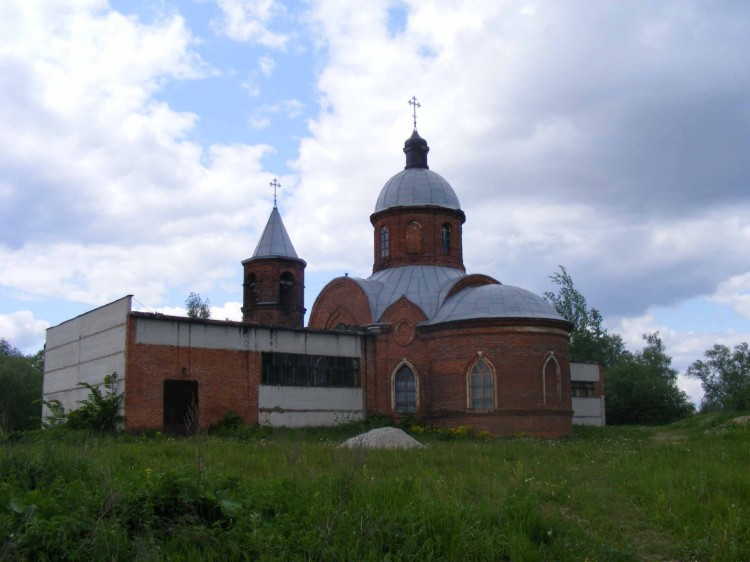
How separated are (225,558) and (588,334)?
136 feet

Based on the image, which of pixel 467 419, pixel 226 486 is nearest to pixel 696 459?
pixel 226 486

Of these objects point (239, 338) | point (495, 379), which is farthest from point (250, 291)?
point (495, 379)

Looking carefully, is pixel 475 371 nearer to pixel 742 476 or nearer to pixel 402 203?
pixel 402 203

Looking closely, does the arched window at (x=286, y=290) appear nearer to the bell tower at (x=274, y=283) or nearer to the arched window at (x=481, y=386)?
the bell tower at (x=274, y=283)

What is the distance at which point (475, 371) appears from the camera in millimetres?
23688

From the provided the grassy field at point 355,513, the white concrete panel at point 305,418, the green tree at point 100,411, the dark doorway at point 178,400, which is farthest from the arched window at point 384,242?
the grassy field at point 355,513

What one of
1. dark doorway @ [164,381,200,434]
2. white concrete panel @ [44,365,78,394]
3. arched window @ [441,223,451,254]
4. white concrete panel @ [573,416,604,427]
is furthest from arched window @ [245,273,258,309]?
white concrete panel @ [573,416,604,427]

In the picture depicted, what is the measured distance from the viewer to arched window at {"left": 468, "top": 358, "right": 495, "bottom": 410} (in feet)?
76.5

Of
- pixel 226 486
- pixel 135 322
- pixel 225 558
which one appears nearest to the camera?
pixel 225 558

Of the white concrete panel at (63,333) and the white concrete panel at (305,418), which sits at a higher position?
the white concrete panel at (63,333)

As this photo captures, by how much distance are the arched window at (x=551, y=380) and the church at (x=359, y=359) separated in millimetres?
49

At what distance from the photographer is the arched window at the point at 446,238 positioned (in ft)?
93.9

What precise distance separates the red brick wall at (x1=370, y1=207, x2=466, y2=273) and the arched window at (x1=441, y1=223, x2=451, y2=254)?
11cm

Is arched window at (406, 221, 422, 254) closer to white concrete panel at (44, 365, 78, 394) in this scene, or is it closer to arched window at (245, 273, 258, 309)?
arched window at (245, 273, 258, 309)
